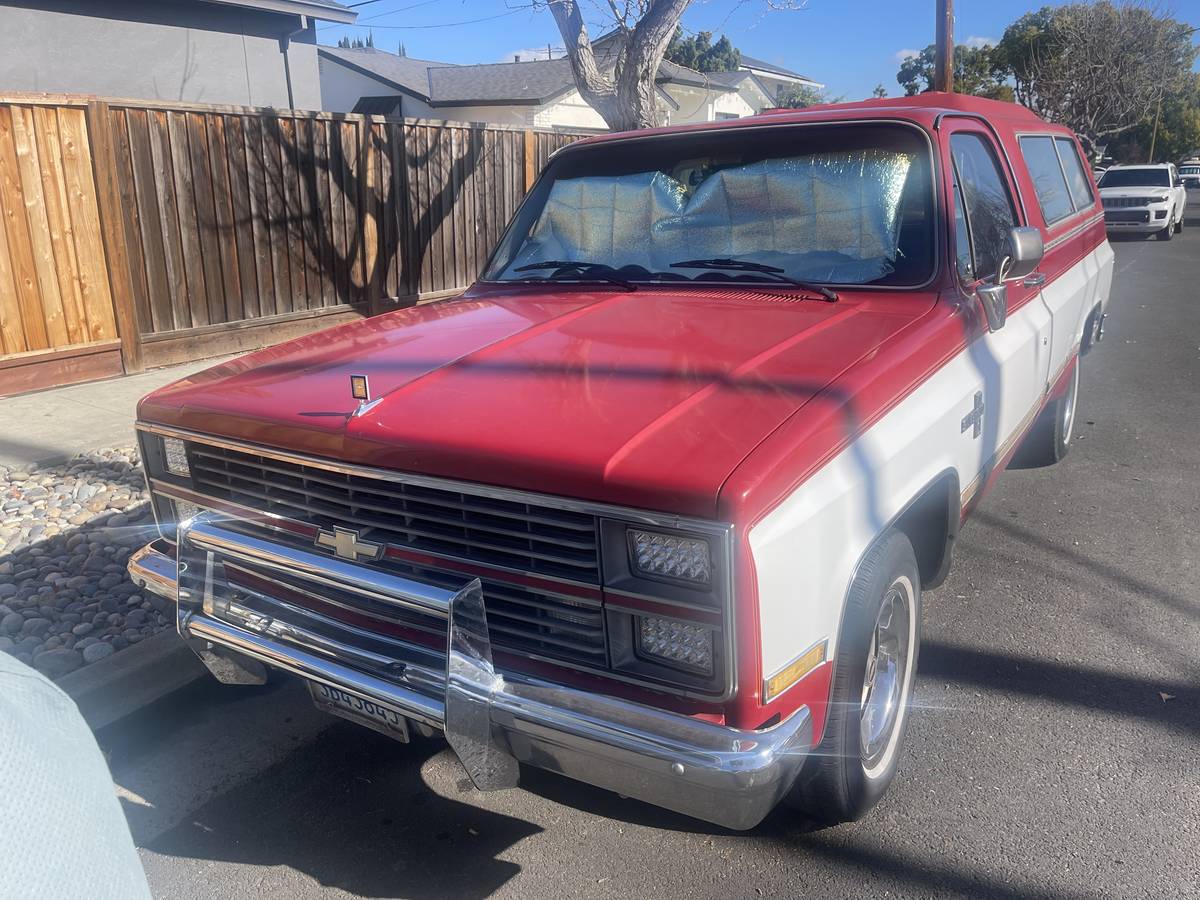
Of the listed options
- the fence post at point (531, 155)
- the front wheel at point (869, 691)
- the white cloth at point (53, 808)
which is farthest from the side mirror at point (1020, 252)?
the fence post at point (531, 155)

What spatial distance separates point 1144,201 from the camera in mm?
21359

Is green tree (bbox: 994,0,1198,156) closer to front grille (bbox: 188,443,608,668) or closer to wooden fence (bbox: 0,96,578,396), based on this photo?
wooden fence (bbox: 0,96,578,396)

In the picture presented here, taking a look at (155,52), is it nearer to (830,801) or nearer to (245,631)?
(245,631)

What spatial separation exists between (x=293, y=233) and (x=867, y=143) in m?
6.47

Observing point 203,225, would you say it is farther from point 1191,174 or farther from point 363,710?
point 1191,174

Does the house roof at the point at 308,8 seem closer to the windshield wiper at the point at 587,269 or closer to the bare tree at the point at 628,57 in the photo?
the bare tree at the point at 628,57

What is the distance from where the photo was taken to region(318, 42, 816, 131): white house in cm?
2745

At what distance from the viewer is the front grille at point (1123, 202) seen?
21438 mm

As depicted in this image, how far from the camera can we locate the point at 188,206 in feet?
26.0

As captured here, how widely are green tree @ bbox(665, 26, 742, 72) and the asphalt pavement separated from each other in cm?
4706

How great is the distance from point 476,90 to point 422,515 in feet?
92.5

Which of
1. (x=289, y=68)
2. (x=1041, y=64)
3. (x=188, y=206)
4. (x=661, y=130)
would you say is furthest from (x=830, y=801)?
(x=1041, y=64)

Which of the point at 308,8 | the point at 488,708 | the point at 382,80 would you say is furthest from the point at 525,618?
the point at 382,80

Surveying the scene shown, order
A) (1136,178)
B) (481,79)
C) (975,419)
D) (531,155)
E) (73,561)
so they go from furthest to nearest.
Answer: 1. (481,79)
2. (1136,178)
3. (531,155)
4. (73,561)
5. (975,419)
